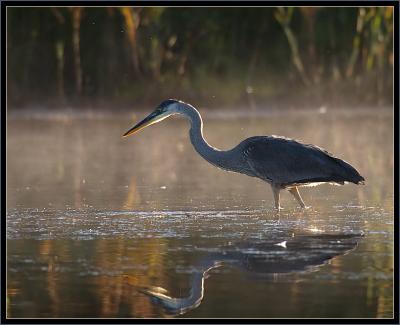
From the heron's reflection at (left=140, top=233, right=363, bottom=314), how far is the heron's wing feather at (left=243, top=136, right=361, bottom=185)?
121 cm

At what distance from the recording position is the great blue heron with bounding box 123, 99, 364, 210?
9602mm

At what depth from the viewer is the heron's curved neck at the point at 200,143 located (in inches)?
406

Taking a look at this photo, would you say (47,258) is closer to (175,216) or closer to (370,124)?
(175,216)

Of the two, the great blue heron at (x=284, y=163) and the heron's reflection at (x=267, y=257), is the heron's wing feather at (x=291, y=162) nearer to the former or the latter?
the great blue heron at (x=284, y=163)

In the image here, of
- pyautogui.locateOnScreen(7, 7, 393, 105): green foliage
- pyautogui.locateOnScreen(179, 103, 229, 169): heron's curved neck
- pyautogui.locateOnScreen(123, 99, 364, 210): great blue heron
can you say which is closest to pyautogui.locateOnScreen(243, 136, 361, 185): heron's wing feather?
pyautogui.locateOnScreen(123, 99, 364, 210): great blue heron

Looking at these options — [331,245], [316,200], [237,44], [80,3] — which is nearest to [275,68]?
[237,44]

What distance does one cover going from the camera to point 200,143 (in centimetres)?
1043

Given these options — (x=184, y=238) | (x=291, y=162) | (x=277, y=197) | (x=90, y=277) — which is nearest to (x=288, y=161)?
(x=291, y=162)

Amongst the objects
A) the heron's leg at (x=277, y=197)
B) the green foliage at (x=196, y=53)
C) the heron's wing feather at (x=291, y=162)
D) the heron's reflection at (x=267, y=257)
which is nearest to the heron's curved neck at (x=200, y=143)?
the heron's wing feather at (x=291, y=162)

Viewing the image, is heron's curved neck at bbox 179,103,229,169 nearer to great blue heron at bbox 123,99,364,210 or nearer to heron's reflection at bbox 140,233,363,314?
great blue heron at bbox 123,99,364,210

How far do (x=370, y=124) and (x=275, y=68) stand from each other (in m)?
2.06

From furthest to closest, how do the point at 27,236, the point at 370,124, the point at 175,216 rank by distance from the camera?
the point at 370,124
the point at 175,216
the point at 27,236

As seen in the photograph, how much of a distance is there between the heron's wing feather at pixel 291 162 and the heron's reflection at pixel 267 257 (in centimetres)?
121

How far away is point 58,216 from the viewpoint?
9539 millimetres
